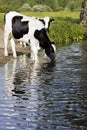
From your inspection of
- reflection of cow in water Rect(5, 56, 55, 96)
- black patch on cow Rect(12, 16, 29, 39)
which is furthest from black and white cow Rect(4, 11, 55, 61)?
reflection of cow in water Rect(5, 56, 55, 96)

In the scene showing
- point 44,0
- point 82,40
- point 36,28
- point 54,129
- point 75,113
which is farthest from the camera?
point 44,0

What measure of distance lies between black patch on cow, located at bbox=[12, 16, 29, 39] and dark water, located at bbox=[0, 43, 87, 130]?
59.3 inches

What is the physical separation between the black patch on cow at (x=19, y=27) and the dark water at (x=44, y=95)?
4.94ft

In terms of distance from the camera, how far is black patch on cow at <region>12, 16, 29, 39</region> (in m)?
22.3

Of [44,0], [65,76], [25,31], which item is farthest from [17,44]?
[44,0]

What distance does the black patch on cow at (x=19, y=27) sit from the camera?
22.3m

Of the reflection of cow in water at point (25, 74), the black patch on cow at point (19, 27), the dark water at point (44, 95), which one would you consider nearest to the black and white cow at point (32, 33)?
the black patch on cow at point (19, 27)

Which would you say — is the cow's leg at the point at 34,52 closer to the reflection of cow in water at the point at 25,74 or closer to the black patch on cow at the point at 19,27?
the reflection of cow in water at the point at 25,74

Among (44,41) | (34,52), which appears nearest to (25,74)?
(34,52)

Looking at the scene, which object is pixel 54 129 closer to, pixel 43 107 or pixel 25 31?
pixel 43 107

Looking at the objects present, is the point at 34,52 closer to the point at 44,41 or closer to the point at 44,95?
the point at 44,41

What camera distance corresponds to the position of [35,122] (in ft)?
36.1

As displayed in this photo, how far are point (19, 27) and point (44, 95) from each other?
9.01 metres

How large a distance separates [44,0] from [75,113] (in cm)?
8342
